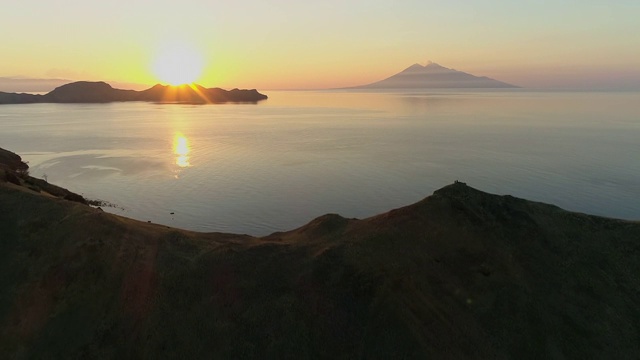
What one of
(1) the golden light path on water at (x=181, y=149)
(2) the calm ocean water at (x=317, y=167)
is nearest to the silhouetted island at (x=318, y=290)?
(2) the calm ocean water at (x=317, y=167)

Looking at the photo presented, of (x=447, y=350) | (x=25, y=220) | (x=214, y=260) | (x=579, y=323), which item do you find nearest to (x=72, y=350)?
(x=214, y=260)

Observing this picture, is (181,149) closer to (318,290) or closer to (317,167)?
(317,167)

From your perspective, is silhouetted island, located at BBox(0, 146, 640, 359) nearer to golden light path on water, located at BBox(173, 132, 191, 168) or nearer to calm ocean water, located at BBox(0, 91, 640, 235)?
calm ocean water, located at BBox(0, 91, 640, 235)

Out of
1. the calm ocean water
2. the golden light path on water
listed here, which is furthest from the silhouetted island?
the golden light path on water

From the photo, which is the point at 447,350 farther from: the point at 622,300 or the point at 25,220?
the point at 25,220

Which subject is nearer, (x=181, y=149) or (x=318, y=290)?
(x=318, y=290)

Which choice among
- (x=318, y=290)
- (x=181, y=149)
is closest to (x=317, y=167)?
(x=181, y=149)
